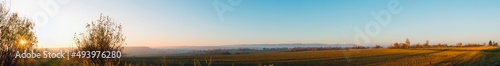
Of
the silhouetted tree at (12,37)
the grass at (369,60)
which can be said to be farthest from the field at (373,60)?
the silhouetted tree at (12,37)

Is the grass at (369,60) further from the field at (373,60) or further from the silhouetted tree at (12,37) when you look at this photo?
the silhouetted tree at (12,37)

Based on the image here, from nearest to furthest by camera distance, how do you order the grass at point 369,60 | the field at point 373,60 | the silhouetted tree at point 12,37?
the silhouetted tree at point 12,37 → the grass at point 369,60 → the field at point 373,60

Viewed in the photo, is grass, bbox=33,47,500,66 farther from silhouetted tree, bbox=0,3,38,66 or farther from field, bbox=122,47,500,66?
silhouetted tree, bbox=0,3,38,66

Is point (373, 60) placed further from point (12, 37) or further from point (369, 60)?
point (12, 37)

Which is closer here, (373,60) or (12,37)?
(12,37)

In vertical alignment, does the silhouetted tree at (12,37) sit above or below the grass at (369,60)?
above

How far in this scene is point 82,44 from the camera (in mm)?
11852

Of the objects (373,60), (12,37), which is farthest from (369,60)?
(12,37)

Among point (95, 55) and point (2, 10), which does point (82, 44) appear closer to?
point (95, 55)

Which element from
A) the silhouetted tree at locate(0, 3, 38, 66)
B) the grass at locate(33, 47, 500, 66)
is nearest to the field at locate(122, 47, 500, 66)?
the grass at locate(33, 47, 500, 66)

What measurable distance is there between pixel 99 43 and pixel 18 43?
6.64 ft

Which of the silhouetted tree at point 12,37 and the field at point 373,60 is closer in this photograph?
the silhouetted tree at point 12,37

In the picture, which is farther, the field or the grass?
the field

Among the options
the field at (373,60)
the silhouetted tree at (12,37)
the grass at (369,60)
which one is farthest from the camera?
the field at (373,60)
